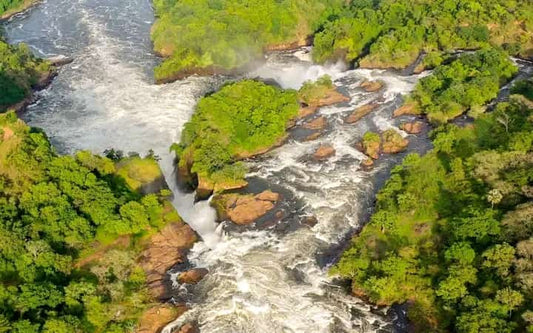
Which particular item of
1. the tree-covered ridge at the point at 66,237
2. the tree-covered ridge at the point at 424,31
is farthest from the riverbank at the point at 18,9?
the tree-covered ridge at the point at 66,237

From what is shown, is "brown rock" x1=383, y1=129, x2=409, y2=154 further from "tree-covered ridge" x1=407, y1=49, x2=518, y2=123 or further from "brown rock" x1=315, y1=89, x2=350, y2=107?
"brown rock" x1=315, y1=89, x2=350, y2=107

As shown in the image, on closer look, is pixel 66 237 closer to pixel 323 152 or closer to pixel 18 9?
pixel 323 152

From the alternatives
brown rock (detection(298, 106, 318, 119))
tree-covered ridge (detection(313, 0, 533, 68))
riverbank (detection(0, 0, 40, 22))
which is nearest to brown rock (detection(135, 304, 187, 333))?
brown rock (detection(298, 106, 318, 119))

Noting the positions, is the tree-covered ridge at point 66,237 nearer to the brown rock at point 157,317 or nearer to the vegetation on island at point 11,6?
the brown rock at point 157,317

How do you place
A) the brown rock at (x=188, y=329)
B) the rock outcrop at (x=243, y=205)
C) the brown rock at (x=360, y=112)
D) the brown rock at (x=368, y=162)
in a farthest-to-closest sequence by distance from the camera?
the brown rock at (x=360, y=112) < the brown rock at (x=368, y=162) < the rock outcrop at (x=243, y=205) < the brown rock at (x=188, y=329)

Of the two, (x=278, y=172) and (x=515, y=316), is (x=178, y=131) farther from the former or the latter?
(x=515, y=316)
